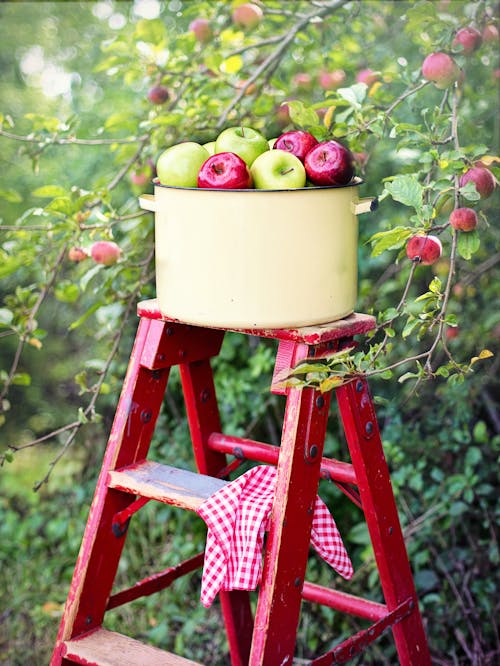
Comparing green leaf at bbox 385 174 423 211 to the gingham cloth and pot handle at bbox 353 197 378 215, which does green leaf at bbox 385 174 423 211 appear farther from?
the gingham cloth

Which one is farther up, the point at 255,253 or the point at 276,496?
the point at 255,253

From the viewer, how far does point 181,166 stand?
1555 millimetres

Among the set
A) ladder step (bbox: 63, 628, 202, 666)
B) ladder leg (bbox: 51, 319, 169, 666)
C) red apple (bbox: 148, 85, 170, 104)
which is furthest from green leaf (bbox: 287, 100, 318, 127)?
ladder step (bbox: 63, 628, 202, 666)

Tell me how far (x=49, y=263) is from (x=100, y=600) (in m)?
1.05

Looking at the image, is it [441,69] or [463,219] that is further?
[441,69]

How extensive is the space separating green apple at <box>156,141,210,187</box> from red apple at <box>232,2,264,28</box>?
1044 mm

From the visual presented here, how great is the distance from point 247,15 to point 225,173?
1.17 metres

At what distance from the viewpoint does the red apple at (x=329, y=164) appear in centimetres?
152

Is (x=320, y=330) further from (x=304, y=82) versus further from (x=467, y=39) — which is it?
(x=304, y=82)

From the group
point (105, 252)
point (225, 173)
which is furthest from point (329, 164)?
point (105, 252)

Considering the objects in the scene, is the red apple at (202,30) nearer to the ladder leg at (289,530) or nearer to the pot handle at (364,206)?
the pot handle at (364,206)

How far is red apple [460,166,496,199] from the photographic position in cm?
168

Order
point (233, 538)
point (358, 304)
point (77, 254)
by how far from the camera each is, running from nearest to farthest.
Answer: point (233, 538) → point (77, 254) → point (358, 304)

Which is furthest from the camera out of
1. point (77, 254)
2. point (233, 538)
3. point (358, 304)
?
point (358, 304)
